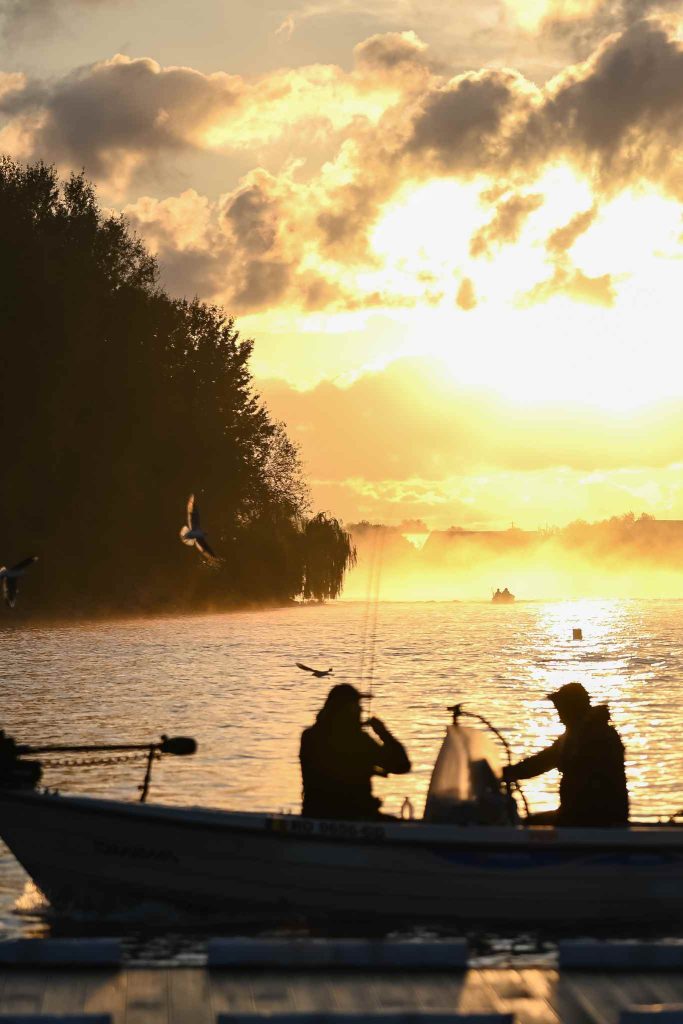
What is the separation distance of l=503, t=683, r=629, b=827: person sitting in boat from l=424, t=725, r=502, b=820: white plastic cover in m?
0.35

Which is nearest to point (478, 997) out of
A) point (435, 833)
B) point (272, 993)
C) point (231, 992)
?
point (272, 993)

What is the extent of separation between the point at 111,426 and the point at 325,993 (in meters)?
67.5

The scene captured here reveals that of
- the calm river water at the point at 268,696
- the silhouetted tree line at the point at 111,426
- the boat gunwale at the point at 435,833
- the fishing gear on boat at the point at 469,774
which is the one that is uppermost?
the silhouetted tree line at the point at 111,426

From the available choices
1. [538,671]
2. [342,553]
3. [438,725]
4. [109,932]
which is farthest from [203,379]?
[109,932]

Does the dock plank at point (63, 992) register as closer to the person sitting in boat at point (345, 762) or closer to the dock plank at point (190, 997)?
the dock plank at point (190, 997)

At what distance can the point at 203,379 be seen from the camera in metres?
83.6

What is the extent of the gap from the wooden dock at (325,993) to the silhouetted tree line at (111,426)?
6175 centimetres

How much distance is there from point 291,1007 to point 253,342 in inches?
3143

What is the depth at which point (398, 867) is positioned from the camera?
12.6 metres

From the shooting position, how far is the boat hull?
12570mm

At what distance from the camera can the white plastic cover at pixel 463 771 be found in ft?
42.2

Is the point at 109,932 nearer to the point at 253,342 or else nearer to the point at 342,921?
the point at 342,921

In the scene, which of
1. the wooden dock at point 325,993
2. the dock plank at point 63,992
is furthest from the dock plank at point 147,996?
the dock plank at point 63,992

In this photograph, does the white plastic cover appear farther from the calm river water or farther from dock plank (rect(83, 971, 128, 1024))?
dock plank (rect(83, 971, 128, 1024))
